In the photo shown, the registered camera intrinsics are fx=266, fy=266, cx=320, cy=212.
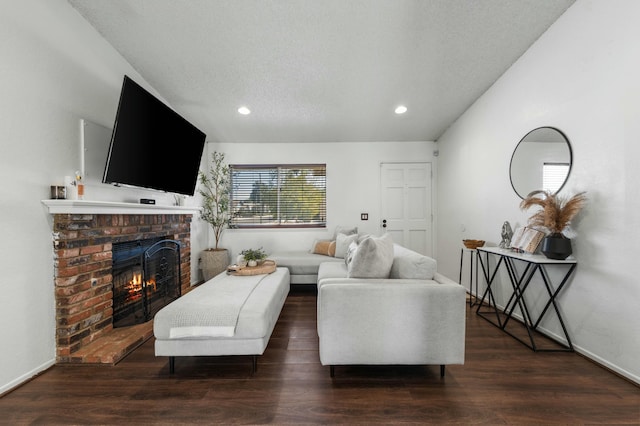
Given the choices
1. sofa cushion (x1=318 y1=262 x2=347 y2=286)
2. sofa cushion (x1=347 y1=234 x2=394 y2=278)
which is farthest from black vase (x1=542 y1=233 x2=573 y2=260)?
sofa cushion (x1=318 y1=262 x2=347 y2=286)

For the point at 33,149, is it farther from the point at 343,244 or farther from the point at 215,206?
the point at 343,244

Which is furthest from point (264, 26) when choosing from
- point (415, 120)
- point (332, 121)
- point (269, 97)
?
point (415, 120)

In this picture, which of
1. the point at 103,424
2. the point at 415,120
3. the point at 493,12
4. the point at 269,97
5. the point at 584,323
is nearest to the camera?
the point at 103,424

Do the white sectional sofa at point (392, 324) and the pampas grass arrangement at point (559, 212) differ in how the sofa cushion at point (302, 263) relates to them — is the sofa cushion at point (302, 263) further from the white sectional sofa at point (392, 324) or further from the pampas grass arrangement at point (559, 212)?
the pampas grass arrangement at point (559, 212)

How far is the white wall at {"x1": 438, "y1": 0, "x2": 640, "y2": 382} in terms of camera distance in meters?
1.80

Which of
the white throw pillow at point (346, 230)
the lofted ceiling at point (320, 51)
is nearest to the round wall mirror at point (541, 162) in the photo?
the lofted ceiling at point (320, 51)

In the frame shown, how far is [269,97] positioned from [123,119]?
5.67 feet

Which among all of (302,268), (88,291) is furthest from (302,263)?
(88,291)

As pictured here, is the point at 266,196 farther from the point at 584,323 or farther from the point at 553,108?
the point at 584,323

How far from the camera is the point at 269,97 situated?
343 centimetres

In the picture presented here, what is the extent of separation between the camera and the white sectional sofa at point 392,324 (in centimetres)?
175

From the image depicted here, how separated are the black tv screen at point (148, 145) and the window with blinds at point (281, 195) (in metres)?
1.56

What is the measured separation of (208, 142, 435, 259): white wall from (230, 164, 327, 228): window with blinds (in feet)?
0.41

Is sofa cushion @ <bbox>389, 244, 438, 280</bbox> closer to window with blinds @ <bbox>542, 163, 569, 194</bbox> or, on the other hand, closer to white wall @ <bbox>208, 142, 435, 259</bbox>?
window with blinds @ <bbox>542, 163, 569, 194</bbox>
